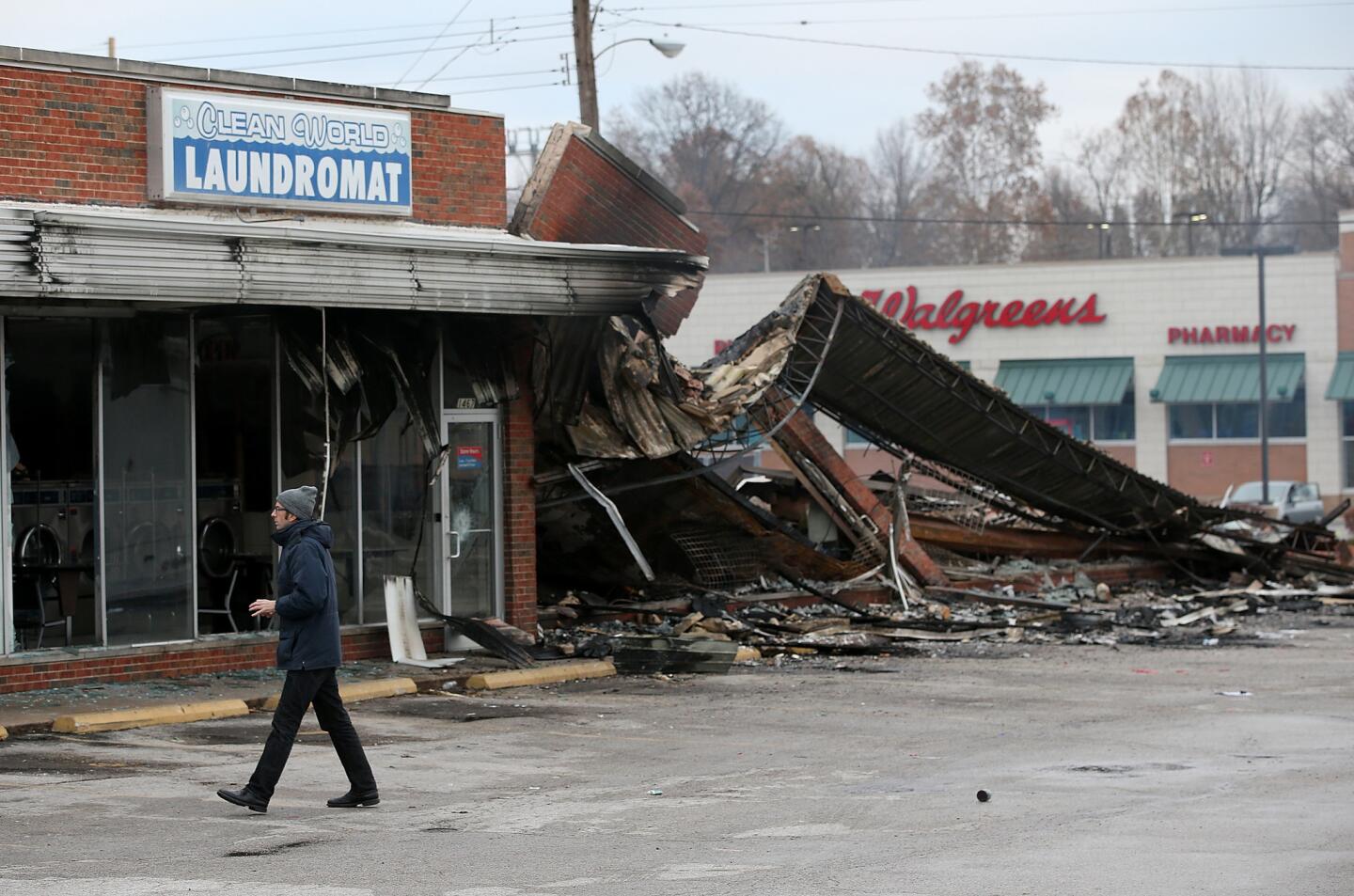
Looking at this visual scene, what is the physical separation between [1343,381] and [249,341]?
40.3 meters

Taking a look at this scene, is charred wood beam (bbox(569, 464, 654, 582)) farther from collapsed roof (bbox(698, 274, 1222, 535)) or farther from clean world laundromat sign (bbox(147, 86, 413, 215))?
clean world laundromat sign (bbox(147, 86, 413, 215))

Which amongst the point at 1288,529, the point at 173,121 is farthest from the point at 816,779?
the point at 1288,529

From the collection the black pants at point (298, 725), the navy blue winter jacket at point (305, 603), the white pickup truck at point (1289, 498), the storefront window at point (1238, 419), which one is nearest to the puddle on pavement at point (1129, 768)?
the black pants at point (298, 725)

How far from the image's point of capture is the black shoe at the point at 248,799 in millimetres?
9117

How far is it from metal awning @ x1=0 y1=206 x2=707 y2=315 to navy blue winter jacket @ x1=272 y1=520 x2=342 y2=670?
4.47m

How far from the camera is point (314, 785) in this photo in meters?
10.2

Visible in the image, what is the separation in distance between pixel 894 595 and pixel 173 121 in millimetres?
10935

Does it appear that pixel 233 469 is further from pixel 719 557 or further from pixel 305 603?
pixel 305 603

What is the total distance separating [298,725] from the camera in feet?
30.5

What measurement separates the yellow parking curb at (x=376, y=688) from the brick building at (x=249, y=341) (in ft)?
4.37

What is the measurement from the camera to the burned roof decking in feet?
67.9

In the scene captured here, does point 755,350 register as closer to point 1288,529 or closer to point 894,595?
point 894,595

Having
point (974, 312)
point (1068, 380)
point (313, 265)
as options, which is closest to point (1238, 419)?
point (1068, 380)

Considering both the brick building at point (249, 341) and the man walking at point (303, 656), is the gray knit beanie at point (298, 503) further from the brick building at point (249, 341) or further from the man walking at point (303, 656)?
the brick building at point (249, 341)
